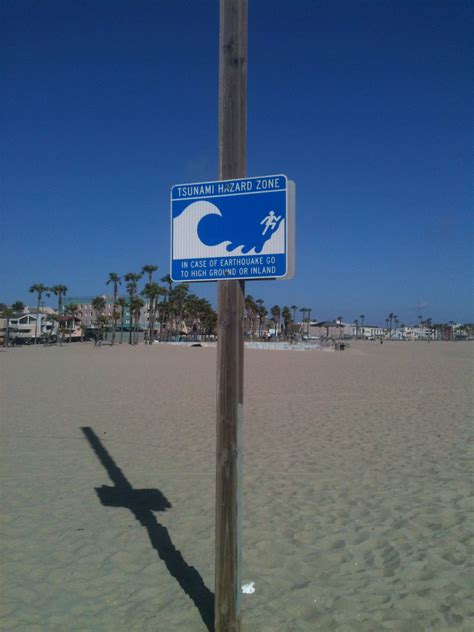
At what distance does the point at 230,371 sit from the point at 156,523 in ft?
9.26

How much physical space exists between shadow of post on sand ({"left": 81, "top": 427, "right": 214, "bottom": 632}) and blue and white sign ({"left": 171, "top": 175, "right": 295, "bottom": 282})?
219cm

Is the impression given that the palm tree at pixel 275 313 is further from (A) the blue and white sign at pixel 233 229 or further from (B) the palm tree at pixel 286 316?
(A) the blue and white sign at pixel 233 229

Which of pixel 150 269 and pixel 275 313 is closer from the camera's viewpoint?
pixel 150 269

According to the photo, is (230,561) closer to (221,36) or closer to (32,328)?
(221,36)

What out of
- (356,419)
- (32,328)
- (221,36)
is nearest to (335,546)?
(221,36)

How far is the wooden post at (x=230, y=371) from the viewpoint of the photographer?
307 cm

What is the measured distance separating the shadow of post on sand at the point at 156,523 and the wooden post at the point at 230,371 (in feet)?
1.63

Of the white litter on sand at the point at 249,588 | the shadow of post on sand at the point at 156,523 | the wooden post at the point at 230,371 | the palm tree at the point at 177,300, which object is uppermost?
the palm tree at the point at 177,300

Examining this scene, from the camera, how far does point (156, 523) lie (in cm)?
524

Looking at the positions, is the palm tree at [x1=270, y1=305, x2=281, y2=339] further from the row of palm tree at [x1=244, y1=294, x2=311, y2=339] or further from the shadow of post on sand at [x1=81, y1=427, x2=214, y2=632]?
the shadow of post on sand at [x1=81, y1=427, x2=214, y2=632]

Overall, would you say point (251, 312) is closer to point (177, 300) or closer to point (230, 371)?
point (177, 300)

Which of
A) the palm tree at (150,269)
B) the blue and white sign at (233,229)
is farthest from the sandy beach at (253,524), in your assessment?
the palm tree at (150,269)

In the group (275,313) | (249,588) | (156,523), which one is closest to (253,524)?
(156,523)

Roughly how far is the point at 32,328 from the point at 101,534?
413ft
